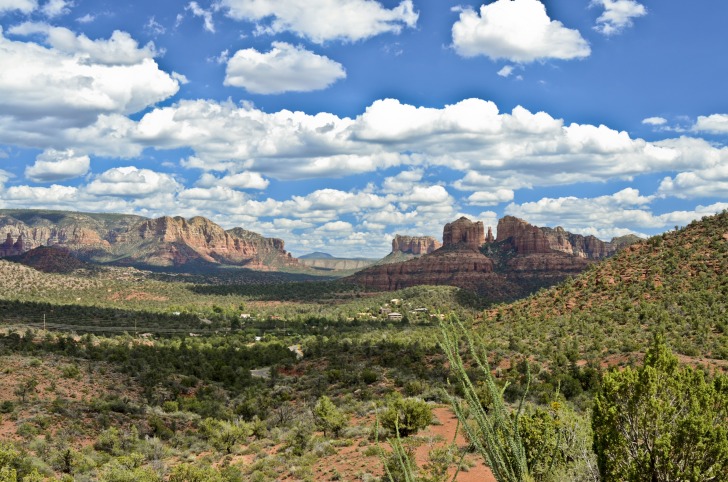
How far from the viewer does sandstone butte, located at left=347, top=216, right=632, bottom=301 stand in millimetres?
150000

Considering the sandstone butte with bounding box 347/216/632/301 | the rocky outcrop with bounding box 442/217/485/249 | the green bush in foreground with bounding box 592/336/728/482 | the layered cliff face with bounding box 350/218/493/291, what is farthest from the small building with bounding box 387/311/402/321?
the green bush in foreground with bounding box 592/336/728/482

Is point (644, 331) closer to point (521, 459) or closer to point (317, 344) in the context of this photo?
point (317, 344)

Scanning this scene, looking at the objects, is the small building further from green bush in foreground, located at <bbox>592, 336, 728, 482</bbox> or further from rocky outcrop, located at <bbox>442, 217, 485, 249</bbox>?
green bush in foreground, located at <bbox>592, 336, 728, 482</bbox>

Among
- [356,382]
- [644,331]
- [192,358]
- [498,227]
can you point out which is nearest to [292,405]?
[356,382]

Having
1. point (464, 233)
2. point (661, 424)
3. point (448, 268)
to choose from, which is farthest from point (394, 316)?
point (661, 424)

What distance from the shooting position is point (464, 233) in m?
188

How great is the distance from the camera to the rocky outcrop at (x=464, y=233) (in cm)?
18650

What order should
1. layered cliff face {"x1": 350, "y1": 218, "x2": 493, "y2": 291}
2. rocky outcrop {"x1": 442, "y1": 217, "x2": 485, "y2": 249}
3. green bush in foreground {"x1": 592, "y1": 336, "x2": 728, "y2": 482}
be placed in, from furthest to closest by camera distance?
1. rocky outcrop {"x1": 442, "y1": 217, "x2": 485, "y2": 249}
2. layered cliff face {"x1": 350, "y1": 218, "x2": 493, "y2": 291}
3. green bush in foreground {"x1": 592, "y1": 336, "x2": 728, "y2": 482}

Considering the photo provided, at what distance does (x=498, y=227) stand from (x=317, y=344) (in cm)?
13117

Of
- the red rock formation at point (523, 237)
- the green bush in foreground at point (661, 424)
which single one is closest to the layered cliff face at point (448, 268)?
the red rock formation at point (523, 237)

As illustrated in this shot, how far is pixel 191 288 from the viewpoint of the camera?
158375 millimetres

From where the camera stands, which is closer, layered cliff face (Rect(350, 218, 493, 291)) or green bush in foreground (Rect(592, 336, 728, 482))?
green bush in foreground (Rect(592, 336, 728, 482))

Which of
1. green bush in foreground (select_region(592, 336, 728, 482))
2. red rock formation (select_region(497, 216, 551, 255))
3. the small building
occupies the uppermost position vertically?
red rock formation (select_region(497, 216, 551, 255))

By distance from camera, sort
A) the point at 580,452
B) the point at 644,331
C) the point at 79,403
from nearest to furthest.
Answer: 1. the point at 580,452
2. the point at 79,403
3. the point at 644,331
